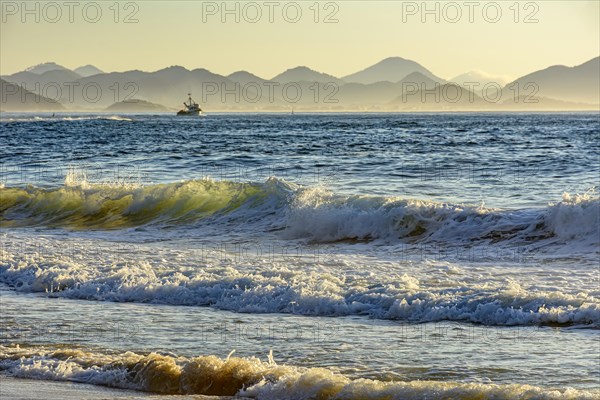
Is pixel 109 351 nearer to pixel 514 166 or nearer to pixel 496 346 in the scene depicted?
pixel 496 346

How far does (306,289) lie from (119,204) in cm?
1458

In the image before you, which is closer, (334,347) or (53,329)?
(334,347)

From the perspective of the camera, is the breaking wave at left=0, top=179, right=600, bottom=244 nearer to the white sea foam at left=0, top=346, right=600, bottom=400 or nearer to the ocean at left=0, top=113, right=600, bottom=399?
the ocean at left=0, top=113, right=600, bottom=399

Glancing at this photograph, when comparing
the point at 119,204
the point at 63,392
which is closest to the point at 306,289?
the point at 63,392

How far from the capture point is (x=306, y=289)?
12.6 m

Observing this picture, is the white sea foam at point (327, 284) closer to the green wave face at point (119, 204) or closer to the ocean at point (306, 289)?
the ocean at point (306, 289)

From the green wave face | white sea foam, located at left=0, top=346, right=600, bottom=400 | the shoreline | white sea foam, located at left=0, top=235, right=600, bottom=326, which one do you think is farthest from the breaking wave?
the shoreline

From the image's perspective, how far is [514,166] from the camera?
116ft

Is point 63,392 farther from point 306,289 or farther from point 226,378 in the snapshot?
point 306,289

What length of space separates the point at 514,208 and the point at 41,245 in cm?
1062

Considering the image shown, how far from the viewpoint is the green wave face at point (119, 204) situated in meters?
24.2

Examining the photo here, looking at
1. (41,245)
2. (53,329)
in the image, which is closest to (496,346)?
(53,329)

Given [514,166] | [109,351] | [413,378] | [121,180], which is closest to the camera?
[413,378]

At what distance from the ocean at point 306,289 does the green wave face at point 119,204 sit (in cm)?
9
